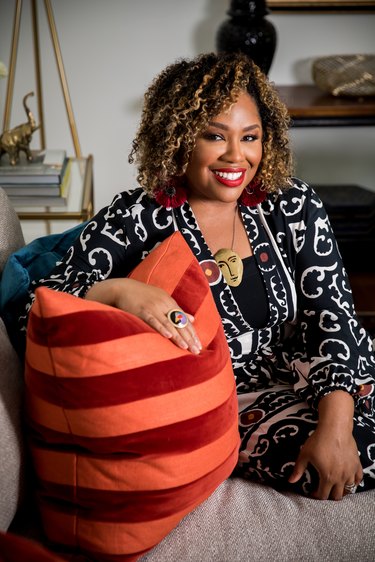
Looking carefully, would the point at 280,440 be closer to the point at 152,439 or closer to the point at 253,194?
the point at 152,439

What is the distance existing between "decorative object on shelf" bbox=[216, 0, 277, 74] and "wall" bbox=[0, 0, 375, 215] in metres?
0.27

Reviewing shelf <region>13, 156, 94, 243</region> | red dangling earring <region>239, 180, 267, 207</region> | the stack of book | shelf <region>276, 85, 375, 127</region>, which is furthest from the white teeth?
shelf <region>276, 85, 375, 127</region>

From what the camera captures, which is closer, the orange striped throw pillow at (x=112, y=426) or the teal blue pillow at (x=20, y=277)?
the orange striped throw pillow at (x=112, y=426)

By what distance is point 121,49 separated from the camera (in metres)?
2.91

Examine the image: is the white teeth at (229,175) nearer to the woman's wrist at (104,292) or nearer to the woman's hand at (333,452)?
the woman's wrist at (104,292)

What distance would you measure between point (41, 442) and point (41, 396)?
0.08 m

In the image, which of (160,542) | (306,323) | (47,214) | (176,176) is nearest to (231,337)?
(306,323)

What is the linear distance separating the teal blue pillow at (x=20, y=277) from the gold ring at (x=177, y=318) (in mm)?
316

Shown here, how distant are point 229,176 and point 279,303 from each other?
280 mm

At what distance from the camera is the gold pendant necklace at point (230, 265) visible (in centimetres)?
147

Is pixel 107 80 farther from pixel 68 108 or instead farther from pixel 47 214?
pixel 47 214

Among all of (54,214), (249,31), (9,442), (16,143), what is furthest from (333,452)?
(249,31)

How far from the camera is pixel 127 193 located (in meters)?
1.50

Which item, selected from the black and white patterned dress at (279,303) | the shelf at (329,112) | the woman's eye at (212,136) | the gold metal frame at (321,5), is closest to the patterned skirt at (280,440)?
the black and white patterned dress at (279,303)
